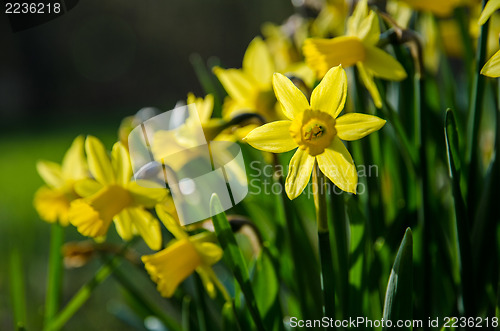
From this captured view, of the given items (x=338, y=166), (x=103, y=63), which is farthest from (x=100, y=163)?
(x=103, y=63)

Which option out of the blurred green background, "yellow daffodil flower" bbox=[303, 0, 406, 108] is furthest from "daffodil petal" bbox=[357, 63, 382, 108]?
the blurred green background

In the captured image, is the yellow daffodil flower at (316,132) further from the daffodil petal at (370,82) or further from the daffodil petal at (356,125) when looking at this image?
the daffodil petal at (370,82)

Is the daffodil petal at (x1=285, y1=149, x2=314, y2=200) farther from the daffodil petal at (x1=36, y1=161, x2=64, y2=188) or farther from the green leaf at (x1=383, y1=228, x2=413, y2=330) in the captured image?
the daffodil petal at (x1=36, y1=161, x2=64, y2=188)

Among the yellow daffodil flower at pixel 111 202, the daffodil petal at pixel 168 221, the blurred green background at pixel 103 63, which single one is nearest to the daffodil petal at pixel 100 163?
the yellow daffodil flower at pixel 111 202

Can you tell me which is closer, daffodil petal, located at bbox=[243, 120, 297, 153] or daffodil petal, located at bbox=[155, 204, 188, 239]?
daffodil petal, located at bbox=[243, 120, 297, 153]

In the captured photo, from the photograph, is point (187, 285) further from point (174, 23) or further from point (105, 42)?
point (105, 42)
